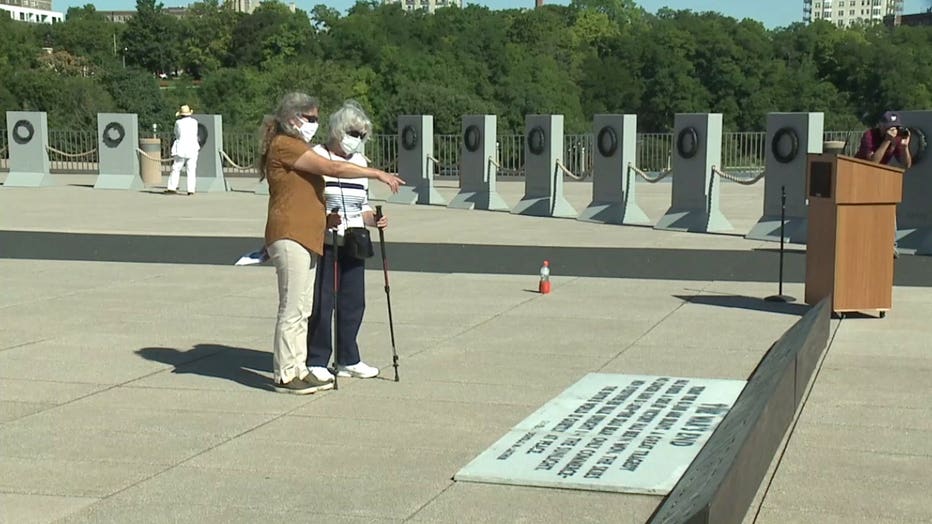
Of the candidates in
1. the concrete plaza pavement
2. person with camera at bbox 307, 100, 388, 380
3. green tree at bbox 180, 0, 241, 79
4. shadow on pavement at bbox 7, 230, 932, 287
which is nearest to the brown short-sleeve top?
person with camera at bbox 307, 100, 388, 380

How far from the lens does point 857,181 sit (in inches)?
428

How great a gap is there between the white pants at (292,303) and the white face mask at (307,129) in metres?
0.66

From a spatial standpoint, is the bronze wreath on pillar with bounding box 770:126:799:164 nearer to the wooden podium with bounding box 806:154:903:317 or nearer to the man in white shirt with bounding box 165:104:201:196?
the wooden podium with bounding box 806:154:903:317

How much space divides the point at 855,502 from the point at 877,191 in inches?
217

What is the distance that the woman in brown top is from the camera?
7875mm

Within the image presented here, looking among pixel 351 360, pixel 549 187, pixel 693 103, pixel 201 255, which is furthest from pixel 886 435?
pixel 693 103

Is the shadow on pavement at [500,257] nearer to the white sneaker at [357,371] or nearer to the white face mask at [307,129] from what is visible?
the white sneaker at [357,371]

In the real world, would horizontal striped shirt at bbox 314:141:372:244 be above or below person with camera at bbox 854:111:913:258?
below

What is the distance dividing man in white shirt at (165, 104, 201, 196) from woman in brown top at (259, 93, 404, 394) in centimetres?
1888

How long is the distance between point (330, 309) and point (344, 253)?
376mm

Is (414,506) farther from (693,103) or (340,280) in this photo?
(693,103)

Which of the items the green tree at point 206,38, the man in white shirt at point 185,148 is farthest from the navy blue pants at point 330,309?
the green tree at point 206,38

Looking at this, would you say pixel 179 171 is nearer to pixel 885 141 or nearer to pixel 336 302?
pixel 885 141

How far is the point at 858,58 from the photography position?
85188 millimetres
